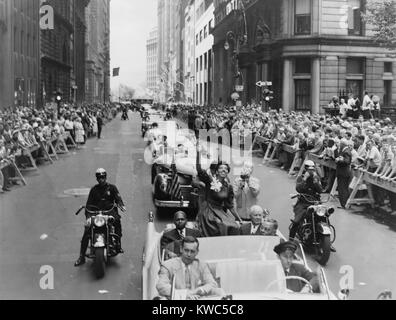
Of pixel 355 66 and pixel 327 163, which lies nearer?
pixel 327 163

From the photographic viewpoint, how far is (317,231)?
1139 cm

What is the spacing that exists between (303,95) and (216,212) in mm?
23491

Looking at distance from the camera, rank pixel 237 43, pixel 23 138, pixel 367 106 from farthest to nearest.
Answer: pixel 237 43, pixel 367 106, pixel 23 138

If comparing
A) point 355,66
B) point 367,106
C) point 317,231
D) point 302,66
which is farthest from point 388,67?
point 317,231

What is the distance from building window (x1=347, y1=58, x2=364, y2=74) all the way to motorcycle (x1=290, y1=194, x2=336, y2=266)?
2110 centimetres

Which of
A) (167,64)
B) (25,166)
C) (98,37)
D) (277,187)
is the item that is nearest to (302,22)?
(277,187)

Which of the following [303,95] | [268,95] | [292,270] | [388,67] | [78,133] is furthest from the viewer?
[78,133]

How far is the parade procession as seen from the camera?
748 cm

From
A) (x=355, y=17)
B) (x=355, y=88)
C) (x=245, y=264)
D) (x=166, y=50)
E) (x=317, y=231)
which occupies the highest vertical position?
(x=166, y=50)

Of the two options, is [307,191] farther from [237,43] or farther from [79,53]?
[79,53]

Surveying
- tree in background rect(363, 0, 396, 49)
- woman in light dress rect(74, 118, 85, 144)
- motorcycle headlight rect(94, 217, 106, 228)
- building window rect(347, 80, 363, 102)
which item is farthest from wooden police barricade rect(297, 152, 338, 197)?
woman in light dress rect(74, 118, 85, 144)

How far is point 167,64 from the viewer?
563ft

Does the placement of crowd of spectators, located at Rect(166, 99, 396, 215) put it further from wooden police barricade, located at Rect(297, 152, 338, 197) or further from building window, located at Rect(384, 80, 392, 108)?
building window, located at Rect(384, 80, 392, 108)

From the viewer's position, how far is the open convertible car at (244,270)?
6.38m
